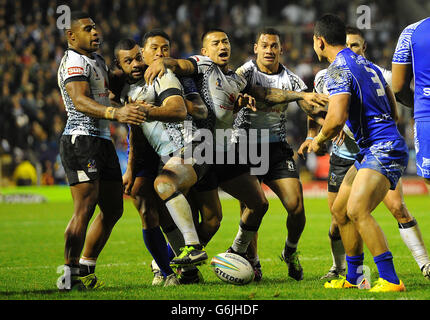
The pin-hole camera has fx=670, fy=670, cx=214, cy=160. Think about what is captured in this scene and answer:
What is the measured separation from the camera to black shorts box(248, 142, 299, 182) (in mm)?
7977

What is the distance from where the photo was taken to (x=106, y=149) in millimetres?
6980

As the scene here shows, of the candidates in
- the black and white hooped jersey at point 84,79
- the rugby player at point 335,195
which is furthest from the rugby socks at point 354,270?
the black and white hooped jersey at point 84,79

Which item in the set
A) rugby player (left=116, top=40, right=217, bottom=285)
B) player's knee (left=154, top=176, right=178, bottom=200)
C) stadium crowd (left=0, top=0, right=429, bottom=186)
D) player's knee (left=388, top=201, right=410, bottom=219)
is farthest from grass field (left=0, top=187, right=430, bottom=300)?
stadium crowd (left=0, top=0, right=429, bottom=186)

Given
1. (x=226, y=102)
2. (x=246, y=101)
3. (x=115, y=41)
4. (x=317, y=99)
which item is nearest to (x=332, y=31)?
(x=317, y=99)

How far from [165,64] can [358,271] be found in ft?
9.50

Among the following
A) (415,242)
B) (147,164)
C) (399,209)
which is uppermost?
(147,164)

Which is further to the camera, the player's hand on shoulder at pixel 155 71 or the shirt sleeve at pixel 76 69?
the player's hand on shoulder at pixel 155 71

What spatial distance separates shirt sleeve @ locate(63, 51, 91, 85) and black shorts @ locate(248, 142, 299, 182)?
229 cm

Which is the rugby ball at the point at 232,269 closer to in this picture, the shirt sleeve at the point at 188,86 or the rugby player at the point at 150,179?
the rugby player at the point at 150,179

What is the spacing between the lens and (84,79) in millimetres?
6668

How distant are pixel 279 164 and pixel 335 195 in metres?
0.78

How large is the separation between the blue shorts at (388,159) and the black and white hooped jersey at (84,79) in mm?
2706

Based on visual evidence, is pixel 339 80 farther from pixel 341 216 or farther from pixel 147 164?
pixel 147 164

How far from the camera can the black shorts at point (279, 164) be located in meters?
7.98
